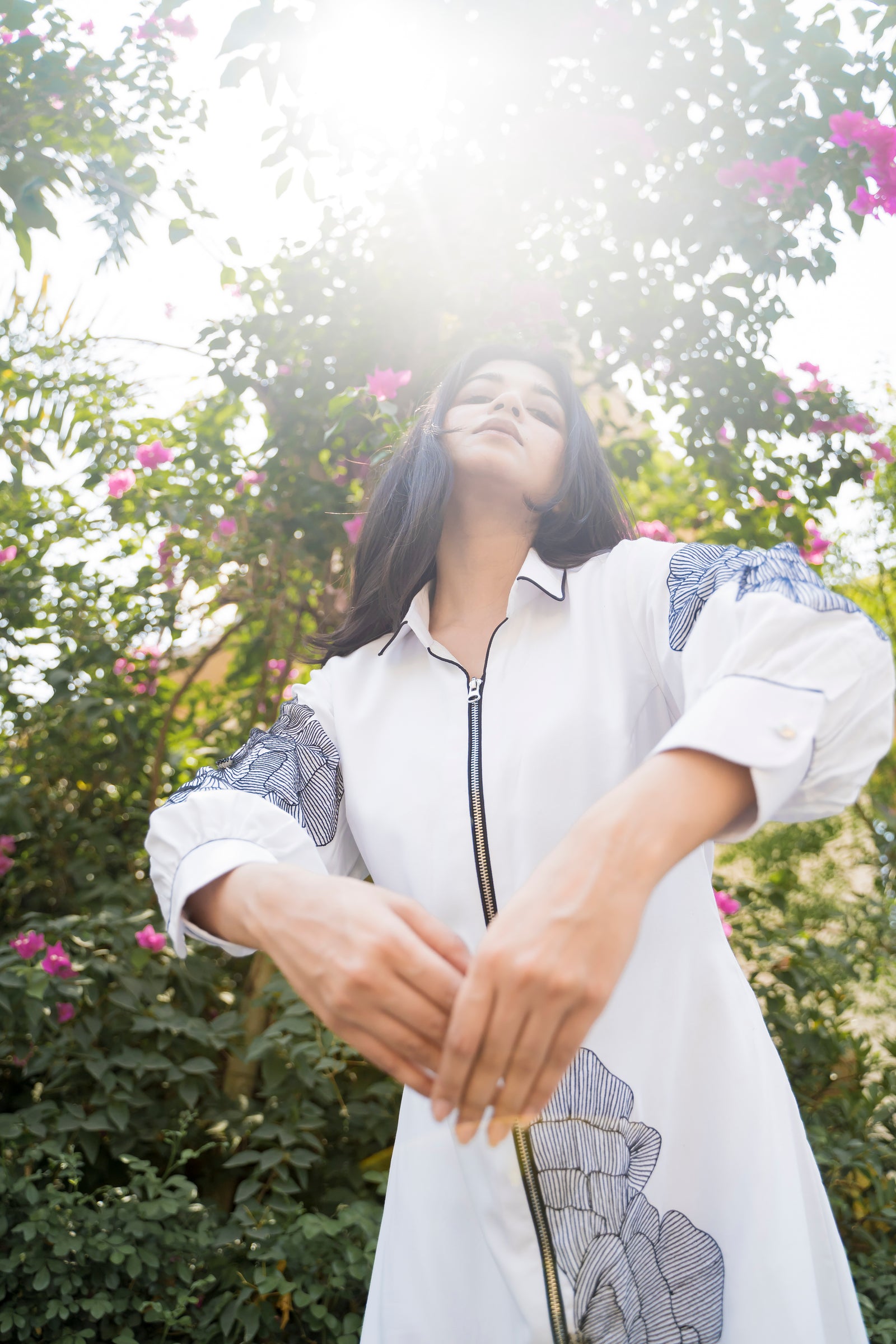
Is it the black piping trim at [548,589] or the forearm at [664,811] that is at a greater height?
the black piping trim at [548,589]

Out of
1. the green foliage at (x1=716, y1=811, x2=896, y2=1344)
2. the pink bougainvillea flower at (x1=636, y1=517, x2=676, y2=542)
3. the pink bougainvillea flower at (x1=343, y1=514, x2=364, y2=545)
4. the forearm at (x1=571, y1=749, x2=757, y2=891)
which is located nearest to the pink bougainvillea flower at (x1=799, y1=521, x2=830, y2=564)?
the pink bougainvillea flower at (x1=636, y1=517, x2=676, y2=542)

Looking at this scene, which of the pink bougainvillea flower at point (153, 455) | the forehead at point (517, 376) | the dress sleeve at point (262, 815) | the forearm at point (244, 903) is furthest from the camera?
the pink bougainvillea flower at point (153, 455)

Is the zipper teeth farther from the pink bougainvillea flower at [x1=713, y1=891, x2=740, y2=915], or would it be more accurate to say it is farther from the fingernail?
the pink bougainvillea flower at [x1=713, y1=891, x2=740, y2=915]

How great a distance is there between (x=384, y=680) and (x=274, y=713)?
70.4 inches

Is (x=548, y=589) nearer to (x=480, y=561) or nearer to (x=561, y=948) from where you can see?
(x=480, y=561)

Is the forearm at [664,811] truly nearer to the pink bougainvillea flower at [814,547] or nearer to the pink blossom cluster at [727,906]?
the pink blossom cluster at [727,906]

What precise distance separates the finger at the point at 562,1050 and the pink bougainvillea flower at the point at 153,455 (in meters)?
2.39

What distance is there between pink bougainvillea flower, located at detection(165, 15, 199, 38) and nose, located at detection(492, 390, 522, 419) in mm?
1881

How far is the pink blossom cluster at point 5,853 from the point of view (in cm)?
251

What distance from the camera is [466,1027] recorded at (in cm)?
59

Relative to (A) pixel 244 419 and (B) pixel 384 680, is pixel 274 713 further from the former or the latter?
(B) pixel 384 680

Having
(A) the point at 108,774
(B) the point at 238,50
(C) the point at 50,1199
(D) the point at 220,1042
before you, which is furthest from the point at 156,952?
(B) the point at 238,50

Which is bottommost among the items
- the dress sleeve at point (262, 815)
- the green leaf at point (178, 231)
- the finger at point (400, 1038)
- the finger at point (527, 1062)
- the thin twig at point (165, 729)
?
the finger at point (527, 1062)

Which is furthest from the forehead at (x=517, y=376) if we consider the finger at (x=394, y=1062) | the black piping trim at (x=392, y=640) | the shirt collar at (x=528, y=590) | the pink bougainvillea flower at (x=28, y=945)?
the pink bougainvillea flower at (x=28, y=945)
